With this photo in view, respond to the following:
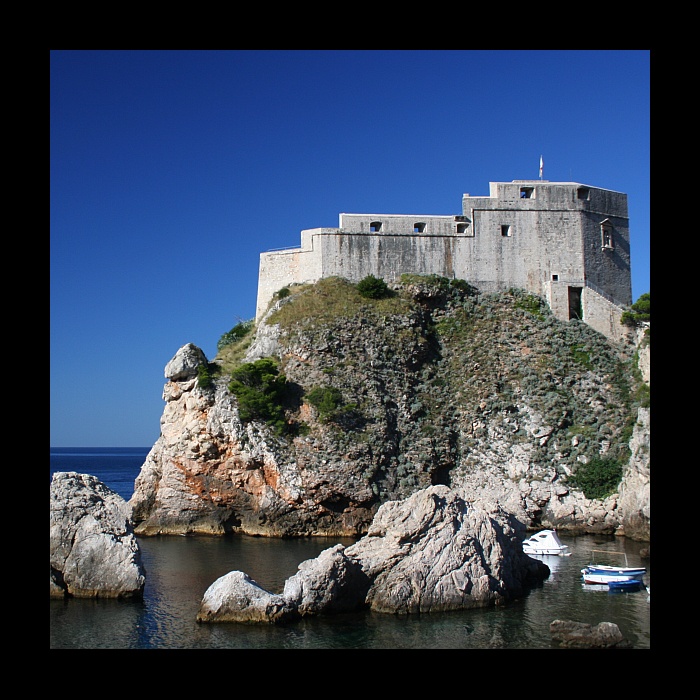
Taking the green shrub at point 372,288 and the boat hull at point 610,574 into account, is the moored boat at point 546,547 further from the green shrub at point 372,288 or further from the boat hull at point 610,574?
the green shrub at point 372,288

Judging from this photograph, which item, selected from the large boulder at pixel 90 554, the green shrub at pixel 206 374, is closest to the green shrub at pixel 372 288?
the green shrub at pixel 206 374

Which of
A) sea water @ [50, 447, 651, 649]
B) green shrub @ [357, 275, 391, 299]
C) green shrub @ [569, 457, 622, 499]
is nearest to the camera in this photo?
sea water @ [50, 447, 651, 649]

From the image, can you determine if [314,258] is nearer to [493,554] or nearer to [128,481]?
[493,554]

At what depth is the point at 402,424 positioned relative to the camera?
4009 cm

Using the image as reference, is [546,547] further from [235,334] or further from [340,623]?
[235,334]

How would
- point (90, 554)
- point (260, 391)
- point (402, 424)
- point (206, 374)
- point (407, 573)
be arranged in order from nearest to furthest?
1. point (407, 573)
2. point (90, 554)
3. point (260, 391)
4. point (206, 374)
5. point (402, 424)

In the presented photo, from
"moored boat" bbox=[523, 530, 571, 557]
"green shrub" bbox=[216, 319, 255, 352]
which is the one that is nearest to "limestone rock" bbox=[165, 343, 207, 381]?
"green shrub" bbox=[216, 319, 255, 352]

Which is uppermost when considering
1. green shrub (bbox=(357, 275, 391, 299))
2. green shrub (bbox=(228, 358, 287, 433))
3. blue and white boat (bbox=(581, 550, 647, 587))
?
green shrub (bbox=(357, 275, 391, 299))

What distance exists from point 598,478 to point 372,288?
15.9 meters

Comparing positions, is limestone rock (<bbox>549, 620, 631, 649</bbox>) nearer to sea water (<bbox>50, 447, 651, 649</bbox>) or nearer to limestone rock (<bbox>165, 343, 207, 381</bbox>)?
sea water (<bbox>50, 447, 651, 649</bbox>)

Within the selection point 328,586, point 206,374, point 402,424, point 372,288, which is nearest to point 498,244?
point 372,288

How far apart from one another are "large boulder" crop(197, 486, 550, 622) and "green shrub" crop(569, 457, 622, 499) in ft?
40.3

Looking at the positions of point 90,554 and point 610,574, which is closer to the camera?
point 90,554

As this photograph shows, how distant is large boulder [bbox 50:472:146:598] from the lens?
2348 centimetres
